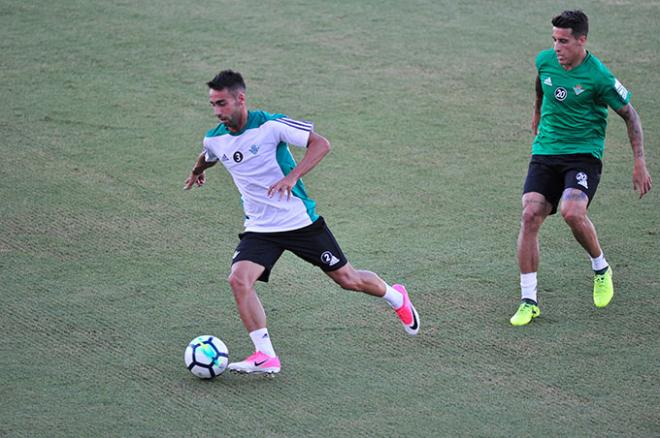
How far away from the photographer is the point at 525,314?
25.1 ft

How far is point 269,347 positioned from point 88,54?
7.95 metres

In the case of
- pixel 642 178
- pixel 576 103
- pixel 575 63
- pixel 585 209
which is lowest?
pixel 585 209

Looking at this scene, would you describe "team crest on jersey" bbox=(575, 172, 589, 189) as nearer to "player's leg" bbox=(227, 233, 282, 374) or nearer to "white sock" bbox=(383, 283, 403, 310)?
"white sock" bbox=(383, 283, 403, 310)

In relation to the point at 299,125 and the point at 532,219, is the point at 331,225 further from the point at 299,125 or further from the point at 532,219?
the point at 299,125

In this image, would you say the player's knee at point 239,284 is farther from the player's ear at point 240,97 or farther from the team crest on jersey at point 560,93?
the team crest on jersey at point 560,93

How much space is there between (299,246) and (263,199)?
42 centimetres

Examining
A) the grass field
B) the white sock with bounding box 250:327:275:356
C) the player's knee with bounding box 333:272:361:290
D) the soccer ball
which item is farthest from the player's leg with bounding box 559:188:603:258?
the soccer ball

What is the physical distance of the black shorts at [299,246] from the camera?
23.1 ft

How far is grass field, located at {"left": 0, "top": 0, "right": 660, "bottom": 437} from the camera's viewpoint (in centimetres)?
652

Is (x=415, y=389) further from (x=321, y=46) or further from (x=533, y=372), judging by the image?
(x=321, y=46)

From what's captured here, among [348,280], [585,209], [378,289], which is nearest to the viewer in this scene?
[348,280]

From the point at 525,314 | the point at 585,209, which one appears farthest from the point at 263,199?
the point at 585,209

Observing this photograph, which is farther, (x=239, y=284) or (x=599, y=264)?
(x=599, y=264)

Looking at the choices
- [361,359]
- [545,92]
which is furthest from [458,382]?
[545,92]
